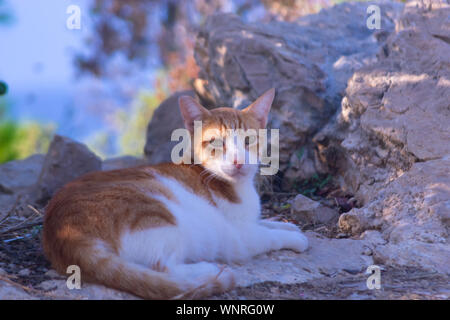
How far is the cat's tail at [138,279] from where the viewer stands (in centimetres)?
204

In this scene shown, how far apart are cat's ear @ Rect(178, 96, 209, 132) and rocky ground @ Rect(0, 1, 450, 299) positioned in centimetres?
100

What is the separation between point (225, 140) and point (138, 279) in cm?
111

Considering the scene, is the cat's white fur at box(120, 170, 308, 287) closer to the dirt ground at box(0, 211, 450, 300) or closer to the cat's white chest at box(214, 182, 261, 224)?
the cat's white chest at box(214, 182, 261, 224)

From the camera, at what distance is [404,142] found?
10.9 ft

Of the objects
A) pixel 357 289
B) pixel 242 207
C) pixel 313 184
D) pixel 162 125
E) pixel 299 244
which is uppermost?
pixel 162 125

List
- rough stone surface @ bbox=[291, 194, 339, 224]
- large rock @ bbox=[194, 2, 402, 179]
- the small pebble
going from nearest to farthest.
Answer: the small pebble
rough stone surface @ bbox=[291, 194, 339, 224]
large rock @ bbox=[194, 2, 402, 179]

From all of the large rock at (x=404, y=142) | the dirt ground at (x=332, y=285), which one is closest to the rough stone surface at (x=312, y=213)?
the large rock at (x=404, y=142)

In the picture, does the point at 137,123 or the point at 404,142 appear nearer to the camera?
the point at 404,142

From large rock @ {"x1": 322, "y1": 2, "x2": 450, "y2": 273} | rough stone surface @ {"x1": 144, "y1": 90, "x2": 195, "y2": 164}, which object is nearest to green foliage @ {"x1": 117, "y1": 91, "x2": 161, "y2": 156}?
rough stone surface @ {"x1": 144, "y1": 90, "x2": 195, "y2": 164}

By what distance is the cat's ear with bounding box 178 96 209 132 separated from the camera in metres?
3.00

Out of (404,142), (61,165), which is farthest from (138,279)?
(61,165)

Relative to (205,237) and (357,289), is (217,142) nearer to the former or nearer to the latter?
(205,237)
